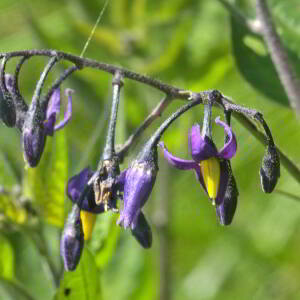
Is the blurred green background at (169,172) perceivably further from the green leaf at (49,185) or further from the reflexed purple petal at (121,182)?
the reflexed purple petal at (121,182)

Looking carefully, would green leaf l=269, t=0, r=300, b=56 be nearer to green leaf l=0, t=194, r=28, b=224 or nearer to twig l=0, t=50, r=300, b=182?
twig l=0, t=50, r=300, b=182

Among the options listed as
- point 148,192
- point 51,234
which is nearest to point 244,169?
point 51,234

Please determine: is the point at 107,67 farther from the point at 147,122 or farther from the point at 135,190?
the point at 135,190

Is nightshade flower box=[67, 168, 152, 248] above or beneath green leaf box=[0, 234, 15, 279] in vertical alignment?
above

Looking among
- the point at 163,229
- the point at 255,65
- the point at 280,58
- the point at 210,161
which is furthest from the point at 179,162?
the point at 163,229

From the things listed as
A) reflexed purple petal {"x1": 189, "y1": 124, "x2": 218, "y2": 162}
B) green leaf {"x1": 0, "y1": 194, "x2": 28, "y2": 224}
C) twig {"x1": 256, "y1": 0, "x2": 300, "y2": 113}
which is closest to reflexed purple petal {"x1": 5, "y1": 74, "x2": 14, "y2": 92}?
reflexed purple petal {"x1": 189, "y1": 124, "x2": 218, "y2": 162}

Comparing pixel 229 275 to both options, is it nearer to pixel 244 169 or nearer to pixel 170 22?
pixel 244 169

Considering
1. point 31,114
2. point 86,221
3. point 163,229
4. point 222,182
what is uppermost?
point 31,114
